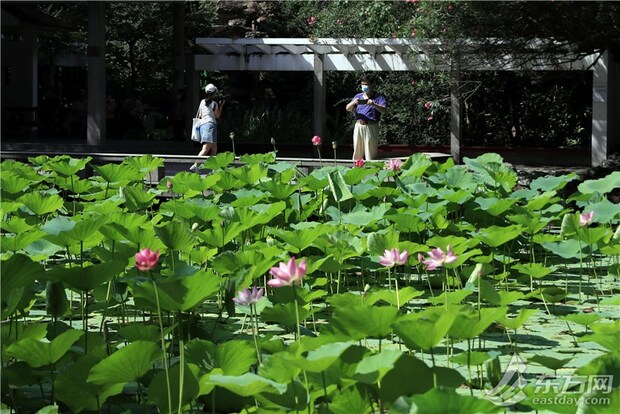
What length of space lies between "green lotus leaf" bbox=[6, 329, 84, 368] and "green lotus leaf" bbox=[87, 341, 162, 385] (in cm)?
19

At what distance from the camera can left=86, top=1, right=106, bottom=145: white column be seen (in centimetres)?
1472

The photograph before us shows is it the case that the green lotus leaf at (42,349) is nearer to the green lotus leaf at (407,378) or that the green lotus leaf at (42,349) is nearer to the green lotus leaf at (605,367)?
the green lotus leaf at (407,378)

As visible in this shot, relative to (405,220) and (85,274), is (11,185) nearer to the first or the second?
(405,220)

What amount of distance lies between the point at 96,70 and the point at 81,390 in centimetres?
1281

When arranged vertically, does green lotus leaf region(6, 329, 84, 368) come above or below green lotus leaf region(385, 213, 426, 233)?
below

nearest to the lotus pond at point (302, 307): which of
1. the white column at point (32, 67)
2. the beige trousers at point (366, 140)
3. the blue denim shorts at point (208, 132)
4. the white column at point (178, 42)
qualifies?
the beige trousers at point (366, 140)

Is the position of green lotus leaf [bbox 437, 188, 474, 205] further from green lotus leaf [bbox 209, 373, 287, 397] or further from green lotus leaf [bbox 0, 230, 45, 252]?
green lotus leaf [bbox 209, 373, 287, 397]

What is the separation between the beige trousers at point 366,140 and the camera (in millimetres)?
10688

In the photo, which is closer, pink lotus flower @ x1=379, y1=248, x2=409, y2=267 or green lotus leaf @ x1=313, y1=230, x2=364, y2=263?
pink lotus flower @ x1=379, y1=248, x2=409, y2=267

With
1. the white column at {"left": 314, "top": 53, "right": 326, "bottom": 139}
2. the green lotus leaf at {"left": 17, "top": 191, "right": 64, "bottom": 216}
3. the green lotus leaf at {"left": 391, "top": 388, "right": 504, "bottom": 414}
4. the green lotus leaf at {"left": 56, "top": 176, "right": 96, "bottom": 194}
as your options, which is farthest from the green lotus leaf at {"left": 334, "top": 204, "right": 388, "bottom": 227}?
the white column at {"left": 314, "top": 53, "right": 326, "bottom": 139}

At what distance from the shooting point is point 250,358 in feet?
7.80

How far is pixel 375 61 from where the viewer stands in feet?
50.3

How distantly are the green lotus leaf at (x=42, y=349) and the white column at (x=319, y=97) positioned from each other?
13.1m

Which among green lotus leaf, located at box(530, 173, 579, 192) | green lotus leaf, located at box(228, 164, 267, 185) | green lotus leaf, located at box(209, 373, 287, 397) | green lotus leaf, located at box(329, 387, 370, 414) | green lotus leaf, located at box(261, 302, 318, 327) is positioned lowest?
green lotus leaf, located at box(329, 387, 370, 414)
